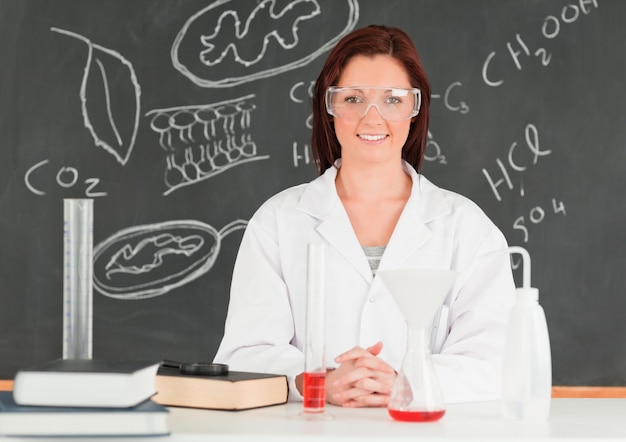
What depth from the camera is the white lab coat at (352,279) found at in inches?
78.3

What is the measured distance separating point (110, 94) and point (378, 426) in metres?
2.37

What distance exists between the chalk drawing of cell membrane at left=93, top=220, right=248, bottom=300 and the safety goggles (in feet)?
4.47

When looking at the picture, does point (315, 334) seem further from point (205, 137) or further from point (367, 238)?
point (205, 137)

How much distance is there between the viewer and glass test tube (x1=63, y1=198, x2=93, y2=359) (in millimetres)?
1500

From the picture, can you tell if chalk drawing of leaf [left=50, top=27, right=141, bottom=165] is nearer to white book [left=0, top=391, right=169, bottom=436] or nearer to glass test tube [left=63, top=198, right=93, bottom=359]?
glass test tube [left=63, top=198, right=93, bottom=359]

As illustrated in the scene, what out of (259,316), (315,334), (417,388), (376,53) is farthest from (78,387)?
(376,53)

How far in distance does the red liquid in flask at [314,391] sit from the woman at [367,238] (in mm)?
374

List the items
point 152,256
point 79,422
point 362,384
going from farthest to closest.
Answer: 1. point 152,256
2. point 362,384
3. point 79,422

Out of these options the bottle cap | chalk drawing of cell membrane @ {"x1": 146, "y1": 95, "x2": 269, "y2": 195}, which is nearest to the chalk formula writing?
chalk drawing of cell membrane @ {"x1": 146, "y1": 95, "x2": 269, "y2": 195}

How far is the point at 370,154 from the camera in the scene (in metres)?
2.23

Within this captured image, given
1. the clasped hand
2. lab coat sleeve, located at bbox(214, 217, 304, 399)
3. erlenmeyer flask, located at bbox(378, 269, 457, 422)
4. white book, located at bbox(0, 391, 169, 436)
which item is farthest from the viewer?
lab coat sleeve, located at bbox(214, 217, 304, 399)

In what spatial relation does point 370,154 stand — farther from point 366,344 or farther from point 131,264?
point 131,264

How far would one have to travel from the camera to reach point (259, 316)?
205 centimetres

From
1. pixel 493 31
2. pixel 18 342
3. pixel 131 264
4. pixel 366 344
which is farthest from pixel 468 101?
pixel 18 342
